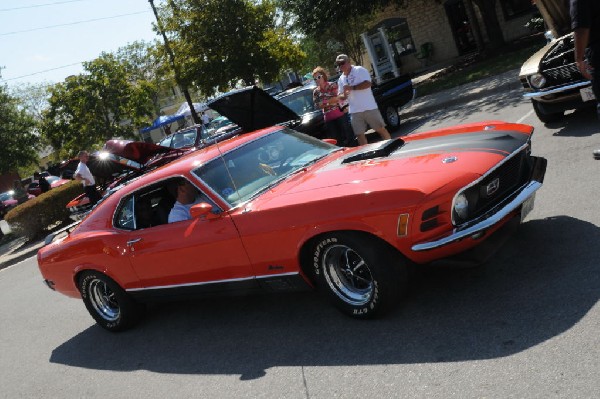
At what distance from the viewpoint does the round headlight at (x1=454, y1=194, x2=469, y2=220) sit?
3.68 m

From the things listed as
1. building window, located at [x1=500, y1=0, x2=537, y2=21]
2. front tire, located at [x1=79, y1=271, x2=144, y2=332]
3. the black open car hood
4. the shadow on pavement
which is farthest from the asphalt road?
building window, located at [x1=500, y1=0, x2=537, y2=21]

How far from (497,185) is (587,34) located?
222cm

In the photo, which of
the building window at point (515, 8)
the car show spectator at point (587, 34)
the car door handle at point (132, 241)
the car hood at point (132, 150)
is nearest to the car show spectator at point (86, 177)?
the car hood at point (132, 150)

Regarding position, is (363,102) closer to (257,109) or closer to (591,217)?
(257,109)

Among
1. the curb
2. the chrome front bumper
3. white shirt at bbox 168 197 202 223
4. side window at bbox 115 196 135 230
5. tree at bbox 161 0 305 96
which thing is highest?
tree at bbox 161 0 305 96

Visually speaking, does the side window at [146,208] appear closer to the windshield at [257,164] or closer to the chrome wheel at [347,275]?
the windshield at [257,164]

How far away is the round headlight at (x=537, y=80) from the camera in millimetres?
7617

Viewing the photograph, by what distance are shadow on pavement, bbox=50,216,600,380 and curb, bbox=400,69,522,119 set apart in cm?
938

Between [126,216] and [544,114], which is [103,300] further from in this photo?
[544,114]

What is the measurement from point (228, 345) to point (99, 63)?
92.0 feet

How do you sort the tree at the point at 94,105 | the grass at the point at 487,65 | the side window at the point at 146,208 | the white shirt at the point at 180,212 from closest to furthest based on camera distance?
the white shirt at the point at 180,212, the side window at the point at 146,208, the grass at the point at 487,65, the tree at the point at 94,105

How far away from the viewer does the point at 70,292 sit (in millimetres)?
6055

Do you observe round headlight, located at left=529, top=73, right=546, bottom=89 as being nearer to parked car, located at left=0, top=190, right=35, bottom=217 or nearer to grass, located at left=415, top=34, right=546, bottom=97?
grass, located at left=415, top=34, right=546, bottom=97

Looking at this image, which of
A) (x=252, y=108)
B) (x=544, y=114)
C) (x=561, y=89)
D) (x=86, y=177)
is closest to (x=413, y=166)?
(x=561, y=89)
